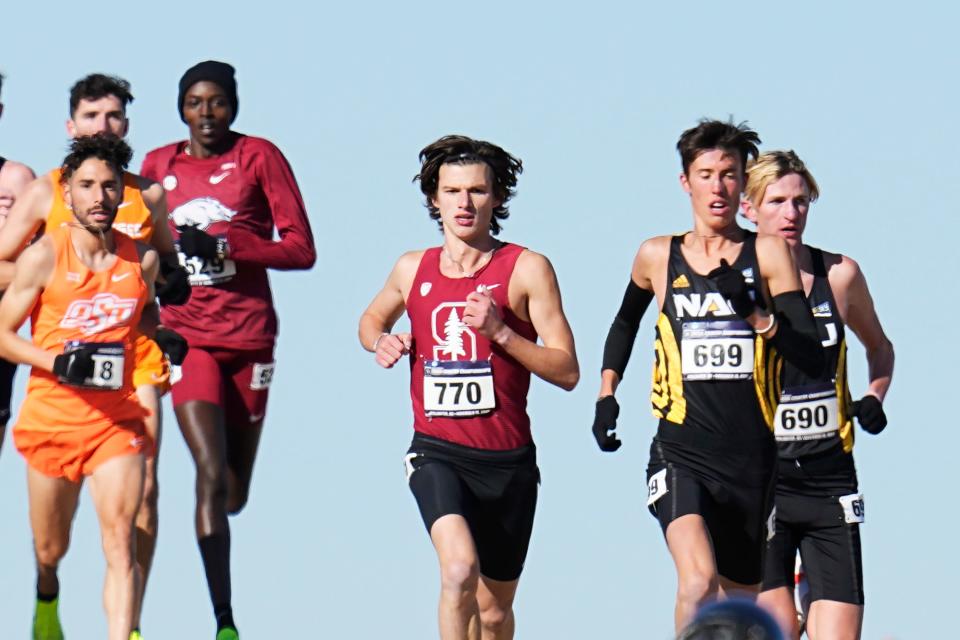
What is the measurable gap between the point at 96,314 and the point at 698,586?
2.87 meters

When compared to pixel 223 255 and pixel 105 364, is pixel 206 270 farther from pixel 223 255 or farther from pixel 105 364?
pixel 105 364

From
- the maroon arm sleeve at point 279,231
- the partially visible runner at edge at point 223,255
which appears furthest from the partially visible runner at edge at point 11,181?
the maroon arm sleeve at point 279,231

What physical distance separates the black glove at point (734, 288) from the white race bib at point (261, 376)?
3.03 meters

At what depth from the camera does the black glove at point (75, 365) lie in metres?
8.73

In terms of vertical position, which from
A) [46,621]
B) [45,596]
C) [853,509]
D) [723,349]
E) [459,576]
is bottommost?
[46,621]

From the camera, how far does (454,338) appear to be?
29.0 feet

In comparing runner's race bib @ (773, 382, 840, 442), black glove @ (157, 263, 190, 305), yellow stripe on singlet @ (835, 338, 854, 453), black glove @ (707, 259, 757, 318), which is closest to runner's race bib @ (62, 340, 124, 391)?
black glove @ (157, 263, 190, 305)

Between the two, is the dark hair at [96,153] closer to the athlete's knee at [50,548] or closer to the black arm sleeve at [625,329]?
the athlete's knee at [50,548]

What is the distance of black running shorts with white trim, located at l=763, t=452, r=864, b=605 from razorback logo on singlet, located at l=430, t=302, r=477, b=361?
1744 millimetres

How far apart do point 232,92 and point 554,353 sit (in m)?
2.76

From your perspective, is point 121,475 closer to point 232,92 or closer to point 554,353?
point 554,353

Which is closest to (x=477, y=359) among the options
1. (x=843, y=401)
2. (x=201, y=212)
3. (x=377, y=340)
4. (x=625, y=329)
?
(x=377, y=340)

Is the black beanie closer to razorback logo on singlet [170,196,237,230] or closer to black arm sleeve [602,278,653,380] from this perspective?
razorback logo on singlet [170,196,237,230]

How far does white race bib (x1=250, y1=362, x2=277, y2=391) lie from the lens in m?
10.6
